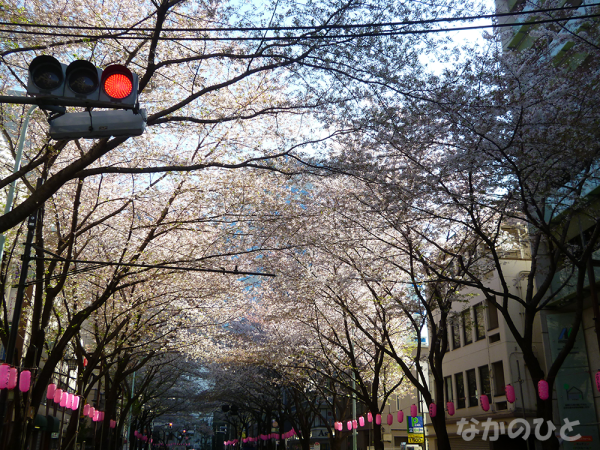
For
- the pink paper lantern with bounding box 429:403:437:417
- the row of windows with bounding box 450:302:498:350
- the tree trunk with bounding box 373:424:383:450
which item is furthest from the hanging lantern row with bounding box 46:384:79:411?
the row of windows with bounding box 450:302:498:350

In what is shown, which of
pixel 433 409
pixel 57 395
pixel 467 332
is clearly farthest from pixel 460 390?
pixel 57 395

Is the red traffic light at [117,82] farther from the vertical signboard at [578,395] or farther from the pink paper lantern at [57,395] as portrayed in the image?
the vertical signboard at [578,395]

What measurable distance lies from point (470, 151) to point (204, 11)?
571cm

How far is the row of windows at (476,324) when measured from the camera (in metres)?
24.5

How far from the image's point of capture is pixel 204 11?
31.0ft

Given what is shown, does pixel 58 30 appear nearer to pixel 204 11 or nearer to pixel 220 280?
pixel 204 11

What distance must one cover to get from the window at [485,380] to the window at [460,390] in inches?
81.6

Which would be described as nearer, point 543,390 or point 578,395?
point 543,390

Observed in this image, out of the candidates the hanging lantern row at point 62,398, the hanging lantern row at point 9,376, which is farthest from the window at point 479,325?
the hanging lantern row at point 9,376

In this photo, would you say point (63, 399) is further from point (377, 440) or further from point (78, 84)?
point (78, 84)

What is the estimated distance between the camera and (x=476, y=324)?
2528 cm

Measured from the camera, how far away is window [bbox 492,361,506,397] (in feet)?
76.0

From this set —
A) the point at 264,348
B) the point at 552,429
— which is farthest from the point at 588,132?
the point at 264,348

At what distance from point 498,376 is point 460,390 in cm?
450
